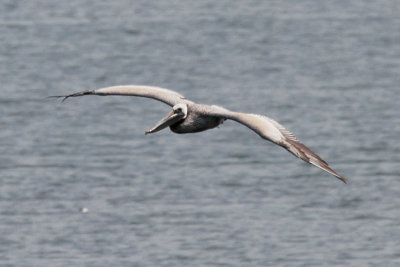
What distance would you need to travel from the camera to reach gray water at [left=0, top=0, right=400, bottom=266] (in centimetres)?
2211

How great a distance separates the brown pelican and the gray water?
5.11m

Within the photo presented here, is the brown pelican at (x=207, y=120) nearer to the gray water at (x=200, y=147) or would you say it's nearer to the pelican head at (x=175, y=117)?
the pelican head at (x=175, y=117)

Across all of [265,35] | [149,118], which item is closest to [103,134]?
[149,118]

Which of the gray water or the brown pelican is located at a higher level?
the brown pelican

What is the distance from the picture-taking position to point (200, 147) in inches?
1147

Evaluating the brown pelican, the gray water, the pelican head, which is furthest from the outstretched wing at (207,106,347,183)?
the gray water

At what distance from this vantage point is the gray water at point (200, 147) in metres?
22.1

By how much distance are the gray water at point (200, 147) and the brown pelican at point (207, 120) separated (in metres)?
5.11

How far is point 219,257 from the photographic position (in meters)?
21.0

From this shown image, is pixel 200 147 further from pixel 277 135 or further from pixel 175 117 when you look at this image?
pixel 277 135

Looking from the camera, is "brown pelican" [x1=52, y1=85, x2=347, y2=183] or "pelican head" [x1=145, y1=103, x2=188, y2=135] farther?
"pelican head" [x1=145, y1=103, x2=188, y2=135]

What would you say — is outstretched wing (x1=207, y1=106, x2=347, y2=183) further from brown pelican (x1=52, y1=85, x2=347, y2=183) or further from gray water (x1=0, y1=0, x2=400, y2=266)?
gray water (x1=0, y1=0, x2=400, y2=266)

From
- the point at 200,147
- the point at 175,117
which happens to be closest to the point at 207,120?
the point at 175,117

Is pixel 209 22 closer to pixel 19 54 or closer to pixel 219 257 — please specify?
pixel 19 54
